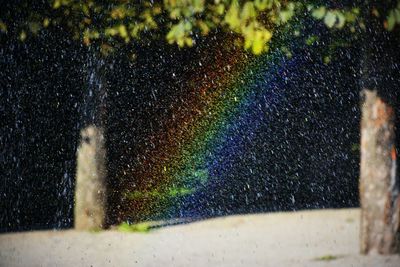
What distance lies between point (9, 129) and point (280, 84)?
4974 millimetres

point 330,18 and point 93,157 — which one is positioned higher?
point 330,18

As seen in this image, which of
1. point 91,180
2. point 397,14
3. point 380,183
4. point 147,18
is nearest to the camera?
point 397,14

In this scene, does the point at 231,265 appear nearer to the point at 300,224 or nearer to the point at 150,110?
the point at 300,224

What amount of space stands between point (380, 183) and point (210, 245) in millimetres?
1988

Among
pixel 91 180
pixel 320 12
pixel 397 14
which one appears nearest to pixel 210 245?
pixel 91 180

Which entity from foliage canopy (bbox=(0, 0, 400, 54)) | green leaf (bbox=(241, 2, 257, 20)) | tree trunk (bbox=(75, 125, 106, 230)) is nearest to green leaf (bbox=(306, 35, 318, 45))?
foliage canopy (bbox=(0, 0, 400, 54))

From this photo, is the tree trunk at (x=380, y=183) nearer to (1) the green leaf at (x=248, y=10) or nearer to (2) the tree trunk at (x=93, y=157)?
(1) the green leaf at (x=248, y=10)

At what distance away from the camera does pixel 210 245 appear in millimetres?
5387

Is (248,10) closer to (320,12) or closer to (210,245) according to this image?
(320,12)

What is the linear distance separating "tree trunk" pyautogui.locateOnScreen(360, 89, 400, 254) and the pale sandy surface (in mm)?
189

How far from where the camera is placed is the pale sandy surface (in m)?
4.78

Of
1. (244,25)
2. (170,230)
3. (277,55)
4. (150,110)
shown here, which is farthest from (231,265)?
(150,110)

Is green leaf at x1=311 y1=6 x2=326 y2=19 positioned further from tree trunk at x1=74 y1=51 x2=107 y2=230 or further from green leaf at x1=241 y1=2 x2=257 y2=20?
tree trunk at x1=74 y1=51 x2=107 y2=230

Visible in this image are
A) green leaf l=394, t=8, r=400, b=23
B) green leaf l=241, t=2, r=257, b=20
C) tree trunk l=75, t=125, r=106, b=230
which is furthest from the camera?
tree trunk l=75, t=125, r=106, b=230
